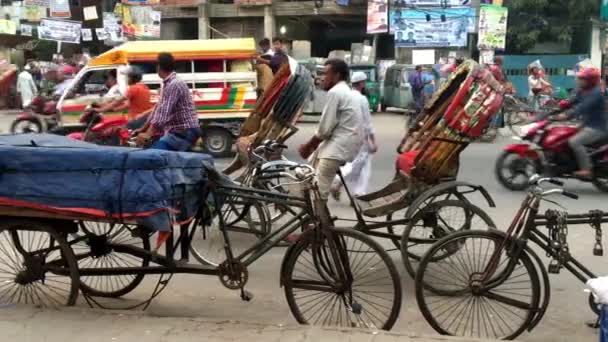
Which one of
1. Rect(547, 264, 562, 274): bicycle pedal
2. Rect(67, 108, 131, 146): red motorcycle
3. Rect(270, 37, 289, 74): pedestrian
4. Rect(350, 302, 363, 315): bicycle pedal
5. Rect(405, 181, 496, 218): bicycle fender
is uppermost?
Rect(270, 37, 289, 74): pedestrian

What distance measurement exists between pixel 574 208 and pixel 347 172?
2.75 metres

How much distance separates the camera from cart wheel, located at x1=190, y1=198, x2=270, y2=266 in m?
4.62

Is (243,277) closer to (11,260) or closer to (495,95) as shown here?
(11,260)

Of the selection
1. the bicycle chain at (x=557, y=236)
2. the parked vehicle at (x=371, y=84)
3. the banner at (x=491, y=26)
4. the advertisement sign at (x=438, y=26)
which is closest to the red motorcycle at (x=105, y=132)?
the bicycle chain at (x=557, y=236)

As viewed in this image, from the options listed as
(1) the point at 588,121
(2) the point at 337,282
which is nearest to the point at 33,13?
(1) the point at 588,121

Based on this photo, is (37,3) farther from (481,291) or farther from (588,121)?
(481,291)

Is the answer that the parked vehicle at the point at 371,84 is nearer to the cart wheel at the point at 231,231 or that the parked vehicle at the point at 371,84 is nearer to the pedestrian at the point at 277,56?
the pedestrian at the point at 277,56

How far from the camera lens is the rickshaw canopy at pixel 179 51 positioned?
39.5ft

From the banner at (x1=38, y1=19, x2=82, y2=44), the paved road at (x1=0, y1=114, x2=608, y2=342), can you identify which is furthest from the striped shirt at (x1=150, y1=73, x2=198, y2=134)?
the banner at (x1=38, y1=19, x2=82, y2=44)

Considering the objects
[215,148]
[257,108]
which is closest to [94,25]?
[215,148]

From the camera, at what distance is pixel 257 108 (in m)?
7.50

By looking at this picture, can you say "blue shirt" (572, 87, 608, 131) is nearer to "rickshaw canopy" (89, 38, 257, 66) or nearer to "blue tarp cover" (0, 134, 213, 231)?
"rickshaw canopy" (89, 38, 257, 66)

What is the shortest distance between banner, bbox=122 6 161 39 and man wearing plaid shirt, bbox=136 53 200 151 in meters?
17.8

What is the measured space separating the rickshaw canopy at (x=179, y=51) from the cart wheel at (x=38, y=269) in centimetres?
761
